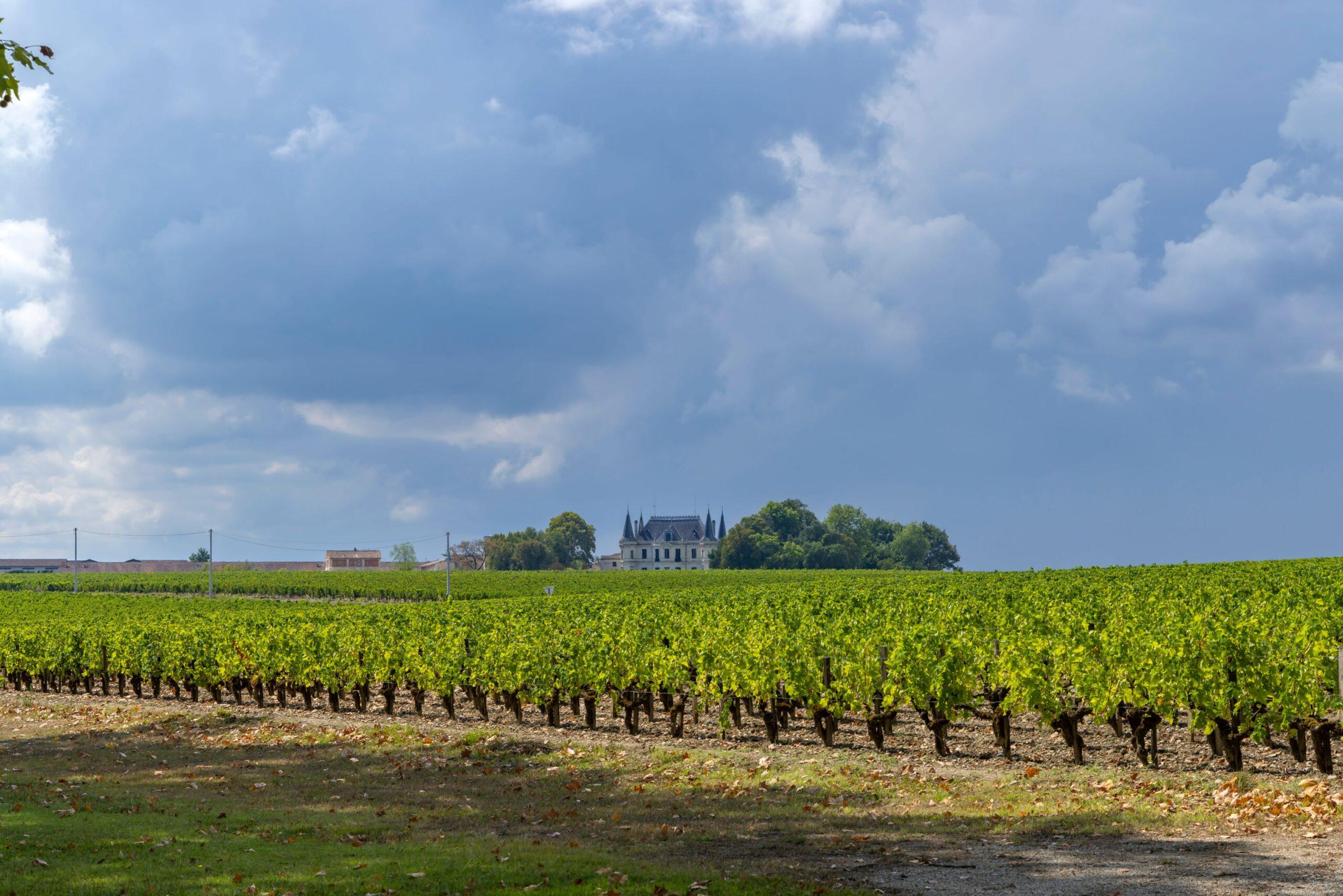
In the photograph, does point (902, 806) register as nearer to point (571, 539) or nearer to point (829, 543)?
point (829, 543)

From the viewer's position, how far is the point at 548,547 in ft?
544

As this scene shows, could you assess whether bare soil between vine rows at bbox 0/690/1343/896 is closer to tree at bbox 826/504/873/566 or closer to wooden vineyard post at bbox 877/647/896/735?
wooden vineyard post at bbox 877/647/896/735

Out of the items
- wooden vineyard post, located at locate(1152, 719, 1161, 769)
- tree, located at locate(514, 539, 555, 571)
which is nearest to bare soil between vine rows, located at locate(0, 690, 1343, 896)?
wooden vineyard post, located at locate(1152, 719, 1161, 769)

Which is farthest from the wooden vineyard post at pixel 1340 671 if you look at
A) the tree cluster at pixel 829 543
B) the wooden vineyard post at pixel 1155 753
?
the tree cluster at pixel 829 543

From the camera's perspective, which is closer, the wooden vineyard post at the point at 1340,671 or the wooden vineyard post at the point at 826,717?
the wooden vineyard post at the point at 1340,671

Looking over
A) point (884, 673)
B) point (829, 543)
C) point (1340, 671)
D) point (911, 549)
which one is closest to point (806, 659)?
point (884, 673)

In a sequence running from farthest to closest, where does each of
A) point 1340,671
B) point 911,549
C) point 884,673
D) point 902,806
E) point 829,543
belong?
point 911,549 < point 829,543 < point 884,673 < point 1340,671 < point 902,806

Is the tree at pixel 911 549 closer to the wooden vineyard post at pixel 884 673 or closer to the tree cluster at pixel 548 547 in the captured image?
the tree cluster at pixel 548 547

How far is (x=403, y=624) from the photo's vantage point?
72.0ft

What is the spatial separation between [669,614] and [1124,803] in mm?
12013

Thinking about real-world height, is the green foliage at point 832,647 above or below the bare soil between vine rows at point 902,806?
above

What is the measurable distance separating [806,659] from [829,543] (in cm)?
13670

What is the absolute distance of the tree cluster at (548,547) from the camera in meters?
160

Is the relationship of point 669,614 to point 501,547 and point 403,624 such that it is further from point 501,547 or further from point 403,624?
point 501,547
